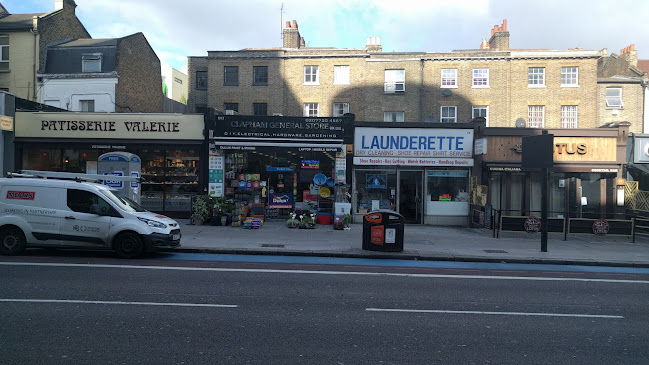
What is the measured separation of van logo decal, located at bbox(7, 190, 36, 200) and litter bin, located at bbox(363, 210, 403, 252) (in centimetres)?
896

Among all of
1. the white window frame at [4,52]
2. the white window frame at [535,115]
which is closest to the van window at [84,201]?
the white window frame at [4,52]

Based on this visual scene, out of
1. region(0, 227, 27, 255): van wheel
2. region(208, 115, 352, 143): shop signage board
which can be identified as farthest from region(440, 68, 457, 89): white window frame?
region(0, 227, 27, 255): van wheel

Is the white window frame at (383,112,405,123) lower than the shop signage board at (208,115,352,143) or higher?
higher

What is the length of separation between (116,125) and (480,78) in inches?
948

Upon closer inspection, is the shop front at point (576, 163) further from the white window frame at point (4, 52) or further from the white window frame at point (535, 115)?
the white window frame at point (4, 52)

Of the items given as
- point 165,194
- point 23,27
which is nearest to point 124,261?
point 165,194

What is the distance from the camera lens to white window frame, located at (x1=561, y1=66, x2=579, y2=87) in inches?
1165

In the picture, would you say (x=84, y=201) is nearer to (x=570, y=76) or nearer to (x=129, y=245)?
(x=129, y=245)

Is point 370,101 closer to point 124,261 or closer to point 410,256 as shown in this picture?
point 410,256

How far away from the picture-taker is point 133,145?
59.1 ft

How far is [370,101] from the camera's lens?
30062mm

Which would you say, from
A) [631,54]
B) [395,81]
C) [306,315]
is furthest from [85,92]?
[631,54]

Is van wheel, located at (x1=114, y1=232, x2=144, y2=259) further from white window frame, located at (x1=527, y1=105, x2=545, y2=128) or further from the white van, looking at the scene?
white window frame, located at (x1=527, y1=105, x2=545, y2=128)

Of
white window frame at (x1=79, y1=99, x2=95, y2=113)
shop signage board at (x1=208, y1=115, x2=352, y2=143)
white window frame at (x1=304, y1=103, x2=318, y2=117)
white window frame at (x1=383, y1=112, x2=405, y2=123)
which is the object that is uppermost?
white window frame at (x1=304, y1=103, x2=318, y2=117)
